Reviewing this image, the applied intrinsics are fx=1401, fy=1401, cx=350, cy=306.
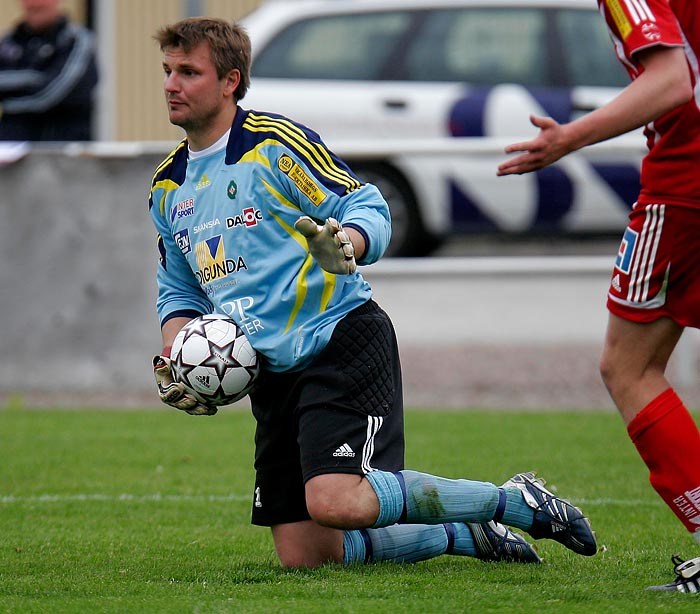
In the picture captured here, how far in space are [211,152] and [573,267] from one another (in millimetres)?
6046

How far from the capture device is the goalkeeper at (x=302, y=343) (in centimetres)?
460

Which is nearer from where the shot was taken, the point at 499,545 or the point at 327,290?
the point at 327,290

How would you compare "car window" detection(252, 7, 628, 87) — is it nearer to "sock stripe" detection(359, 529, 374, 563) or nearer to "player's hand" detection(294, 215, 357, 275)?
"sock stripe" detection(359, 529, 374, 563)

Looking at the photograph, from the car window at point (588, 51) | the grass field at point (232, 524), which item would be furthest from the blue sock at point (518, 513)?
the car window at point (588, 51)

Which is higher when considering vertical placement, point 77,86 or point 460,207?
point 77,86

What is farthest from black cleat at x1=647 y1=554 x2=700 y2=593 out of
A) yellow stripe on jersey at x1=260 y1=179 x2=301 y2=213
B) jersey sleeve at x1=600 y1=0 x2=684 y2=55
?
yellow stripe on jersey at x1=260 y1=179 x2=301 y2=213

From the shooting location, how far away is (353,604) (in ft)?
13.2

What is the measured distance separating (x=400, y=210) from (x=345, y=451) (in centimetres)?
617

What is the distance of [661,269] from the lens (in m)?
4.17

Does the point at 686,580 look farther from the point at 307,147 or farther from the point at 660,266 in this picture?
the point at 307,147

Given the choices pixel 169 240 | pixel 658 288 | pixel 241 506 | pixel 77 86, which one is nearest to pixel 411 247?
pixel 77 86

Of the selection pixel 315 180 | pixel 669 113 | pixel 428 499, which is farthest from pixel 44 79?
pixel 669 113

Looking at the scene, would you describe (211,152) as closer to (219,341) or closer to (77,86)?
(219,341)

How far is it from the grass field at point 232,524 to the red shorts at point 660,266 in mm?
849
